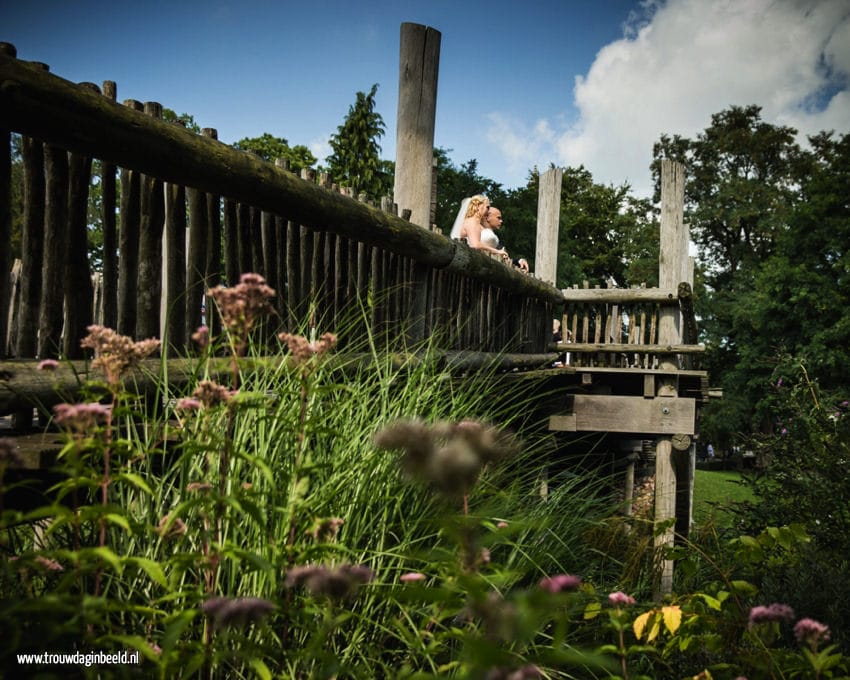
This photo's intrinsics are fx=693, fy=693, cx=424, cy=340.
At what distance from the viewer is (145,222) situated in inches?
99.0

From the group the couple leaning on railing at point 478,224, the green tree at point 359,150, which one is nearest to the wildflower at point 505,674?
the couple leaning on railing at point 478,224

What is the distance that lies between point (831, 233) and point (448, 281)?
2462 cm

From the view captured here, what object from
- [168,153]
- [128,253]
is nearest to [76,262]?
[128,253]

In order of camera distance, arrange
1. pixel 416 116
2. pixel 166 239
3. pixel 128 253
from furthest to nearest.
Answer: pixel 416 116, pixel 166 239, pixel 128 253

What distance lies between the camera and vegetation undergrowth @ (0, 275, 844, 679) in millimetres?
970

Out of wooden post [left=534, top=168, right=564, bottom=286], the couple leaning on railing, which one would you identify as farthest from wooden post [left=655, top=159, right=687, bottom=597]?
the couple leaning on railing

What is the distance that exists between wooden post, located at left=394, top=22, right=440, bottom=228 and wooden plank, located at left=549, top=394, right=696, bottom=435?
2.89 meters

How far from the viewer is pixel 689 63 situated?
5856 centimetres

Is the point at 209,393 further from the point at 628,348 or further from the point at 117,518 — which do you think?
the point at 628,348

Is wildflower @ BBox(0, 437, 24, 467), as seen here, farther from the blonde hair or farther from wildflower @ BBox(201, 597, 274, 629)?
the blonde hair

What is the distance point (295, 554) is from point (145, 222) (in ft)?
5.06

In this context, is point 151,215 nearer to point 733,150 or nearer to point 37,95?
point 37,95

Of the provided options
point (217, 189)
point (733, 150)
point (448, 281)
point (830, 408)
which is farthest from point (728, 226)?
point (217, 189)

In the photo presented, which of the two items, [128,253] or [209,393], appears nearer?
[209,393]
